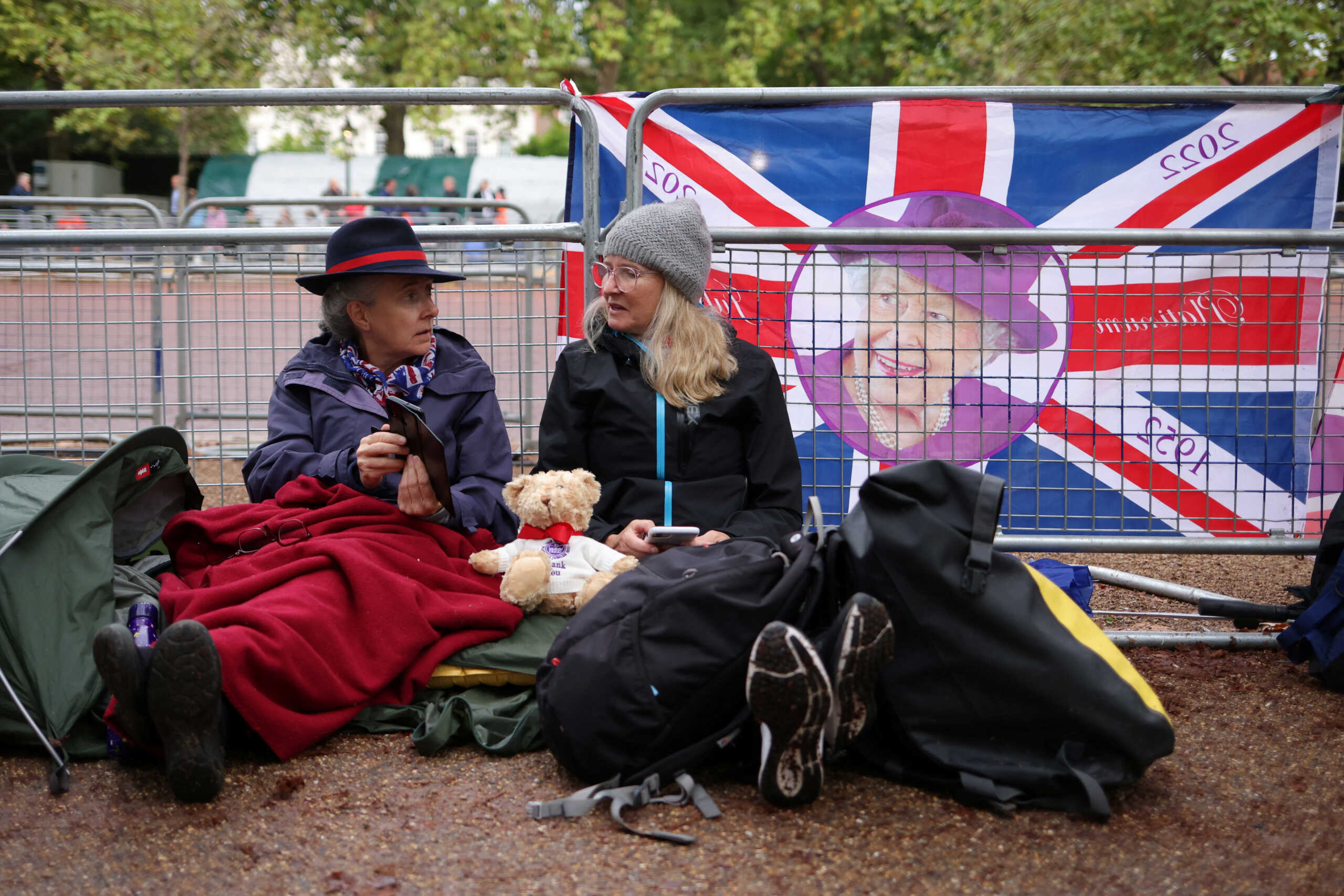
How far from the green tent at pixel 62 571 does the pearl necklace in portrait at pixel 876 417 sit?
2.51m

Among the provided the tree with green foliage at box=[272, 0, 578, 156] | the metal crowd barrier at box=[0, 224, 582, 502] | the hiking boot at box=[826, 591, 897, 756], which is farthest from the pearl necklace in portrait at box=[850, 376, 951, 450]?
the tree with green foliage at box=[272, 0, 578, 156]

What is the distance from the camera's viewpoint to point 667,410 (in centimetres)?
359

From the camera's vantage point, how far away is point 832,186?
4457 millimetres

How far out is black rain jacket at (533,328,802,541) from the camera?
11.8ft

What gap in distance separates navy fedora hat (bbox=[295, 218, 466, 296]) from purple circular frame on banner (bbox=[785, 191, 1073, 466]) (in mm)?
1490

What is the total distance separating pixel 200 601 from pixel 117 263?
2426mm

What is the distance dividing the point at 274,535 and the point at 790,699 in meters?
1.75

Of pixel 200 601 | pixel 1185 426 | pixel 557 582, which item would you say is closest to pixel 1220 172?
pixel 1185 426

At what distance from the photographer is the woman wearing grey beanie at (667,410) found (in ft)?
11.7

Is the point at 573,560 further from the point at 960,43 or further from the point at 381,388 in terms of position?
the point at 960,43

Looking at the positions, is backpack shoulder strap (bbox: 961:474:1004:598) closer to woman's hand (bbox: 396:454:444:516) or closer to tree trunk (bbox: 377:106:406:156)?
woman's hand (bbox: 396:454:444:516)

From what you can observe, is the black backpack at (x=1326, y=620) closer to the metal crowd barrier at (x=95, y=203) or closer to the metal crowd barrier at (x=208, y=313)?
the metal crowd barrier at (x=208, y=313)

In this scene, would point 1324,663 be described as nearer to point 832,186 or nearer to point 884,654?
point 884,654

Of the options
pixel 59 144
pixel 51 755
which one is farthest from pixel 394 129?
pixel 51 755
